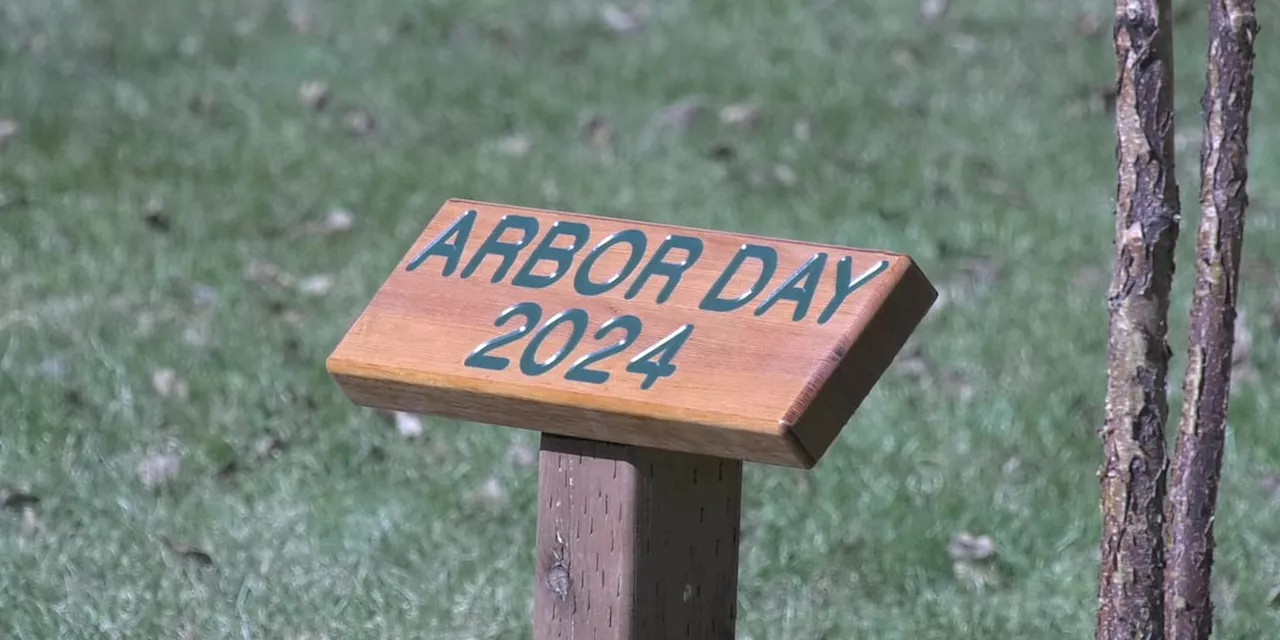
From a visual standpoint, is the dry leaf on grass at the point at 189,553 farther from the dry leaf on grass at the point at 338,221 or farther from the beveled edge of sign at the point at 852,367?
the dry leaf on grass at the point at 338,221

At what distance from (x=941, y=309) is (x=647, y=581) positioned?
293 cm

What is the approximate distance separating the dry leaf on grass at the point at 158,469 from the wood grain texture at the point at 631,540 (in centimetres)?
179

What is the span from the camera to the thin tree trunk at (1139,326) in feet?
8.16

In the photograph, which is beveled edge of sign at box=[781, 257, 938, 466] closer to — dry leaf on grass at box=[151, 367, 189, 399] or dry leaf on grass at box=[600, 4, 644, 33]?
dry leaf on grass at box=[151, 367, 189, 399]

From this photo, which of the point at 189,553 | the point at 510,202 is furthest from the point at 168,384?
the point at 510,202

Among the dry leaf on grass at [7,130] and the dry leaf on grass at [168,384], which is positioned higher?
the dry leaf on grass at [7,130]

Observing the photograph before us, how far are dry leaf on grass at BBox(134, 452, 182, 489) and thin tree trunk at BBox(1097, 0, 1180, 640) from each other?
2.20 meters

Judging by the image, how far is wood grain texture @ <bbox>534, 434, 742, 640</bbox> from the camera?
250 centimetres

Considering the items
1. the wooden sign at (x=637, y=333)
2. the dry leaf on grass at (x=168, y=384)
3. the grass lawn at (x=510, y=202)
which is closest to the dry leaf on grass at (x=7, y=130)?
the grass lawn at (x=510, y=202)

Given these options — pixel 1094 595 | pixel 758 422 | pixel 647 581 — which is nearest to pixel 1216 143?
pixel 758 422

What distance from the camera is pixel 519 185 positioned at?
20.4 feet

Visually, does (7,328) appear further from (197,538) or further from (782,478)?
(782,478)

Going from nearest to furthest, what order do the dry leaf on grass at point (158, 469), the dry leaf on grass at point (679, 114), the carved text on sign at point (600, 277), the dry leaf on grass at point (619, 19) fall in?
the carved text on sign at point (600, 277), the dry leaf on grass at point (158, 469), the dry leaf on grass at point (679, 114), the dry leaf on grass at point (619, 19)

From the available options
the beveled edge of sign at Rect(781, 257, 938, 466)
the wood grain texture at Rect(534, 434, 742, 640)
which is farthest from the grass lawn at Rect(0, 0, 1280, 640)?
the beveled edge of sign at Rect(781, 257, 938, 466)
